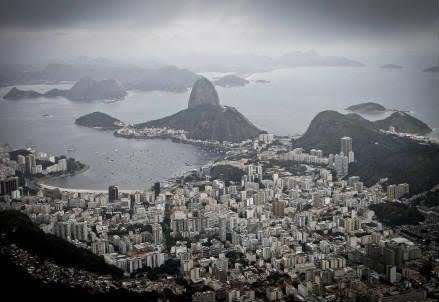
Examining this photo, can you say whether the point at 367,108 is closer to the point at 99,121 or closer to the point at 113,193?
the point at 99,121

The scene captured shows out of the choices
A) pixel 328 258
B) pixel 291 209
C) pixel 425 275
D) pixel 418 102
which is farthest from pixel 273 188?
pixel 418 102

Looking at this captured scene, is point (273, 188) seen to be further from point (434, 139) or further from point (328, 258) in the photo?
point (434, 139)

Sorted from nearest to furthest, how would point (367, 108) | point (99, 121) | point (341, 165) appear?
point (341, 165) → point (99, 121) → point (367, 108)

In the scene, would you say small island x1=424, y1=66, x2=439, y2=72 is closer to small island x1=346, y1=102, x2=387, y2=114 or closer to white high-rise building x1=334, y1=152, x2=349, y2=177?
white high-rise building x1=334, y1=152, x2=349, y2=177

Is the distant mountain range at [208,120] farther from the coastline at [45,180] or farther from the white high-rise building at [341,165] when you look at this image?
the coastline at [45,180]

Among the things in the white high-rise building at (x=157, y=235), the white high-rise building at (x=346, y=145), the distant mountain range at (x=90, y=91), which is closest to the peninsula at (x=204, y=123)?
the distant mountain range at (x=90, y=91)

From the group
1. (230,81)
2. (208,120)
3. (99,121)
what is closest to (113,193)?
(99,121)

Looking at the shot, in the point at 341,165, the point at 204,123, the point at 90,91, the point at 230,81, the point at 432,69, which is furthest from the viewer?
the point at 230,81
